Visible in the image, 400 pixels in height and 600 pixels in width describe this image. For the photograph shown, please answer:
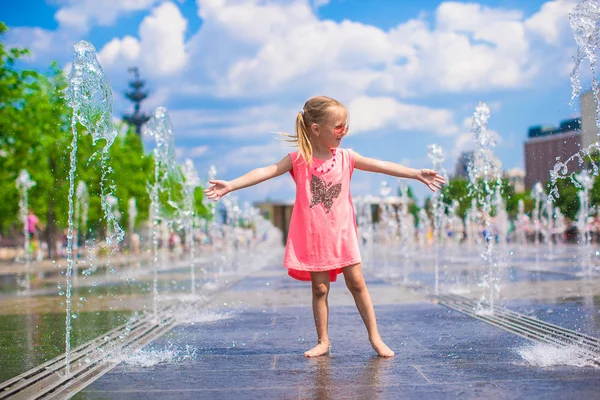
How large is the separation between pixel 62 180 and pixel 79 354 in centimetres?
3054

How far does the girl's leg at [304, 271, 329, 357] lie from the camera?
4.87 m

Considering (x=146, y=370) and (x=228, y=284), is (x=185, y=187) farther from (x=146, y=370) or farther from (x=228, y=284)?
(x=146, y=370)

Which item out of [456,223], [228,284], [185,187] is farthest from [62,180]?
[456,223]

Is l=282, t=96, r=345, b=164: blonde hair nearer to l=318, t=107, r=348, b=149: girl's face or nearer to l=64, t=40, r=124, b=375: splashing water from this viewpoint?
l=318, t=107, r=348, b=149: girl's face

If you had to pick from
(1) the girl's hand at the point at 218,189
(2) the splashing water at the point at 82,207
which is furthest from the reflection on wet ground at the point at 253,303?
(2) the splashing water at the point at 82,207

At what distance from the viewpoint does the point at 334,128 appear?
491 cm

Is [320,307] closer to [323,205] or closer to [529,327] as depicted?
[323,205]

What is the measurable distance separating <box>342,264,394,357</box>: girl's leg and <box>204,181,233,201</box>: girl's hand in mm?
922

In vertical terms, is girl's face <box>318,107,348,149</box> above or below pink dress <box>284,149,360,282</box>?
A: above

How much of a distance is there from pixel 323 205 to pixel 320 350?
3.05 ft

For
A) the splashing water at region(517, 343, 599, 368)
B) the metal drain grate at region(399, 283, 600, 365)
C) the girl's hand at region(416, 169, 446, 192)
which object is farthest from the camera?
the metal drain grate at region(399, 283, 600, 365)

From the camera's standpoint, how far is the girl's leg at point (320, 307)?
4.87m

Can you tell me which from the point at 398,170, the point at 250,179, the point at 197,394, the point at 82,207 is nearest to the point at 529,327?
the point at 398,170

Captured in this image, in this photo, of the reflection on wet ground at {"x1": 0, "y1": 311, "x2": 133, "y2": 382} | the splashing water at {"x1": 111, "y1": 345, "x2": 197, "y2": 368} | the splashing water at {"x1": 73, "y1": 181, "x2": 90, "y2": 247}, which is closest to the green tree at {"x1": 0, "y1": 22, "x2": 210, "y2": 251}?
the splashing water at {"x1": 73, "y1": 181, "x2": 90, "y2": 247}
